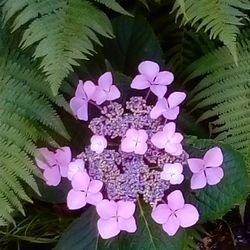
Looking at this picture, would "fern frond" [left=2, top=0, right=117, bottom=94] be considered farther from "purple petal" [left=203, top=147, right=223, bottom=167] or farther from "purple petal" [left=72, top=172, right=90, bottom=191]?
"purple petal" [left=203, top=147, right=223, bottom=167]

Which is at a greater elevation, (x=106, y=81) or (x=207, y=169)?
(x=106, y=81)

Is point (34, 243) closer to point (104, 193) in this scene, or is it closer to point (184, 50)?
point (104, 193)

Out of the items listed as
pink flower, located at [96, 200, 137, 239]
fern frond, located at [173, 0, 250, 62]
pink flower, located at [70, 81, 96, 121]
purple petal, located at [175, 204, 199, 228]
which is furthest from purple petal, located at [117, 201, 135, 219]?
fern frond, located at [173, 0, 250, 62]

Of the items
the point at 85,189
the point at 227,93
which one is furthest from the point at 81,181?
the point at 227,93

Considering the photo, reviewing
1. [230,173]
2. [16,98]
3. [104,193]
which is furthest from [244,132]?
[16,98]

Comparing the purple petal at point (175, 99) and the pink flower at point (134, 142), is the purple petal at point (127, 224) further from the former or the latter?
the purple petal at point (175, 99)

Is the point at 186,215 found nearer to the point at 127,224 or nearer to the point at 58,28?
the point at 127,224

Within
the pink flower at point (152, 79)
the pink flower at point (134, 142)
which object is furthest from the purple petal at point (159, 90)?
the pink flower at point (134, 142)
